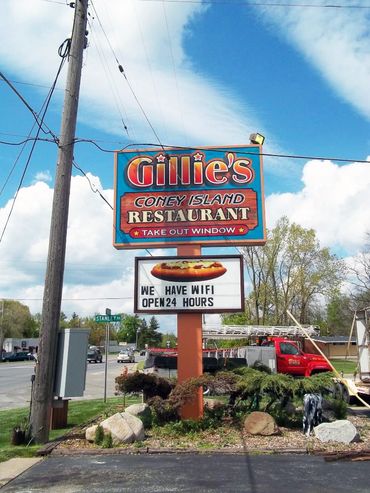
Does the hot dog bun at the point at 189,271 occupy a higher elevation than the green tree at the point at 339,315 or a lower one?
lower

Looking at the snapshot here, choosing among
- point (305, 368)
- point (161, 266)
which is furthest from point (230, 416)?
point (305, 368)

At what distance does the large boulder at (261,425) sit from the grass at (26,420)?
11.7 ft

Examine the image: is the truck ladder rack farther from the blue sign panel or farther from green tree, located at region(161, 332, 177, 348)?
green tree, located at region(161, 332, 177, 348)

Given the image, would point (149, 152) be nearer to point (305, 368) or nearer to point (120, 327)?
point (305, 368)

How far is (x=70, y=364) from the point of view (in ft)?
30.4

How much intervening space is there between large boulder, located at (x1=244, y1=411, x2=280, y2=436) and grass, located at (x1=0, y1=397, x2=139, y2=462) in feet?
11.7

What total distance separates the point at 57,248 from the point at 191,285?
10.3ft

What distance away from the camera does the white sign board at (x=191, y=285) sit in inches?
427

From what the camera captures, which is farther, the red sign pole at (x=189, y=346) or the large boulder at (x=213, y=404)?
the large boulder at (x=213, y=404)

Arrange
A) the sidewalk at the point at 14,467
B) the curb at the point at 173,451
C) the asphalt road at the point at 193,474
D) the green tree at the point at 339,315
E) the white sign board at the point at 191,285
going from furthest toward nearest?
the green tree at the point at 339,315, the white sign board at the point at 191,285, the curb at the point at 173,451, the sidewalk at the point at 14,467, the asphalt road at the point at 193,474

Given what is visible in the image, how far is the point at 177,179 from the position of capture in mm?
11570

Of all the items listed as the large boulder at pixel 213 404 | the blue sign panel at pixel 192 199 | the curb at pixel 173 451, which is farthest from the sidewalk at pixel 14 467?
the blue sign panel at pixel 192 199

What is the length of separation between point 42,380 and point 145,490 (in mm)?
3707

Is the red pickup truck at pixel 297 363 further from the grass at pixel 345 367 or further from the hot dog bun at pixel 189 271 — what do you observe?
the hot dog bun at pixel 189 271
